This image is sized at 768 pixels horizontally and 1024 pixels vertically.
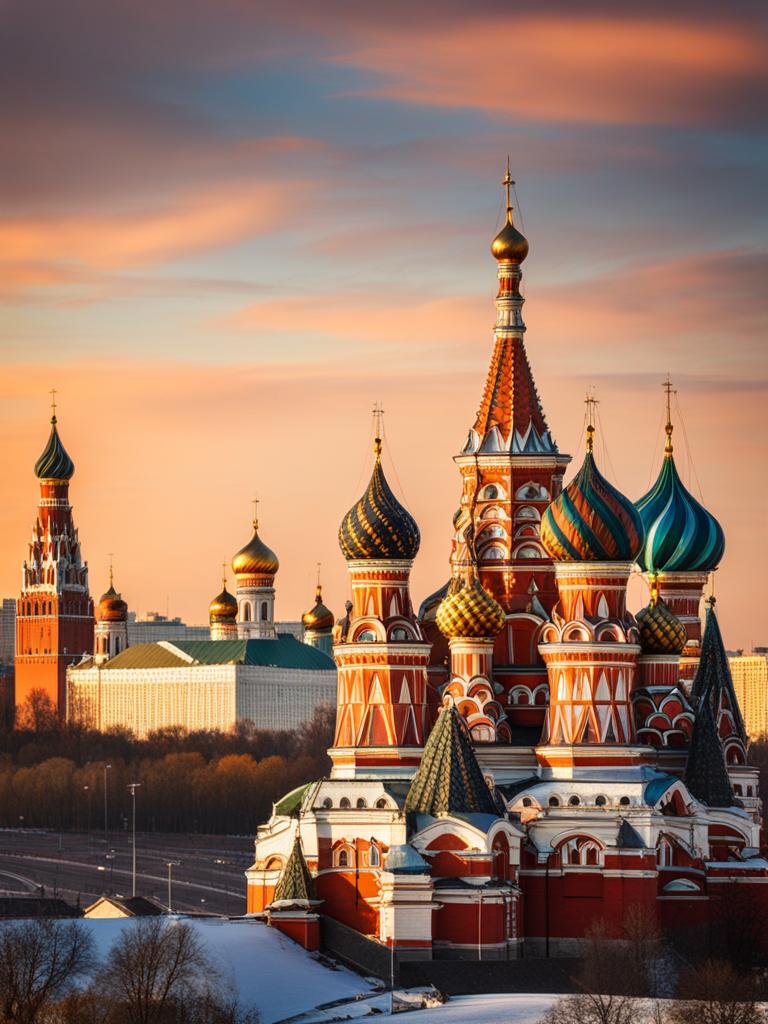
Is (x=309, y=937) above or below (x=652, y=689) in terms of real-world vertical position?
below

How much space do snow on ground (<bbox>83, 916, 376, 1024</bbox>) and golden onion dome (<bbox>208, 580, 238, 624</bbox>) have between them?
69183 mm

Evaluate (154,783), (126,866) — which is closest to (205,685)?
(154,783)

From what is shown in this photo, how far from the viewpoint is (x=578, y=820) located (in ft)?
185

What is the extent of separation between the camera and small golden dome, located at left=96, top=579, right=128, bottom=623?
132 m

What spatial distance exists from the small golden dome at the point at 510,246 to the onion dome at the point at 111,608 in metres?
71.9

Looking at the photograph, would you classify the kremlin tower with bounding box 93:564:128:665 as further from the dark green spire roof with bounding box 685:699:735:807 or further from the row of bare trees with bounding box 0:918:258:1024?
the row of bare trees with bounding box 0:918:258:1024

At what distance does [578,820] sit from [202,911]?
62.2 feet

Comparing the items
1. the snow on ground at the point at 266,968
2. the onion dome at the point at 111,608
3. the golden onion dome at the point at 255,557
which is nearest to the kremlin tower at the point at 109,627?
the onion dome at the point at 111,608

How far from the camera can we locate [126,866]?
284ft

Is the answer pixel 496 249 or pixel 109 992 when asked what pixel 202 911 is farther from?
pixel 109 992

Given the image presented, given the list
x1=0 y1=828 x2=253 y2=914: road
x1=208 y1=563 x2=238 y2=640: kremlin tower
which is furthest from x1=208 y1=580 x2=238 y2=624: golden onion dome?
x1=0 y1=828 x2=253 y2=914: road

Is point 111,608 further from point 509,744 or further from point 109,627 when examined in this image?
point 509,744

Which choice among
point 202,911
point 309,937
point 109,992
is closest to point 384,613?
point 309,937

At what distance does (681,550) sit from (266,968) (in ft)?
52.9
